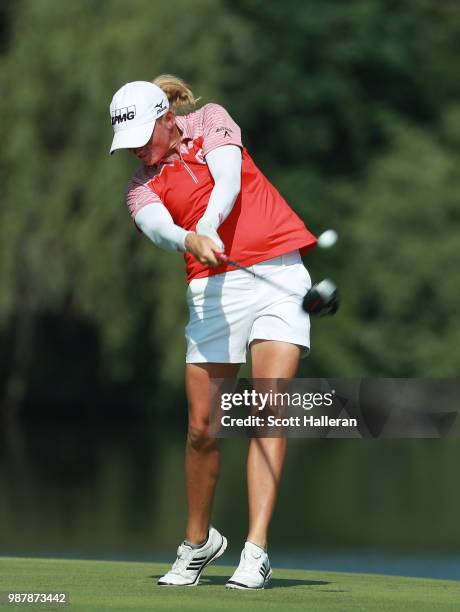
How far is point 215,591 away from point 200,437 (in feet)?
1.67

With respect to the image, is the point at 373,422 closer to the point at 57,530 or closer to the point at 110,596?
the point at 110,596

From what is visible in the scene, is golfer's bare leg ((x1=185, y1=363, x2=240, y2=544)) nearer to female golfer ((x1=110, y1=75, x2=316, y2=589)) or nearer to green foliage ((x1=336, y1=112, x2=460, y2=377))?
female golfer ((x1=110, y1=75, x2=316, y2=589))

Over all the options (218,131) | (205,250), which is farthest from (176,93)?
(205,250)

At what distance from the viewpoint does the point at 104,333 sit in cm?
1881

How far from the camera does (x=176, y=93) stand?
191 inches

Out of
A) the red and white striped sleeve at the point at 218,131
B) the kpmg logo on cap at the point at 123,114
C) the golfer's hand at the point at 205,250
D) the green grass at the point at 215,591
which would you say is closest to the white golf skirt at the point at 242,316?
the golfer's hand at the point at 205,250

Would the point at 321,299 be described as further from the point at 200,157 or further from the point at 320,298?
the point at 200,157

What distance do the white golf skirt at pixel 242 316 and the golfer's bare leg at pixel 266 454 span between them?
0.11 ft

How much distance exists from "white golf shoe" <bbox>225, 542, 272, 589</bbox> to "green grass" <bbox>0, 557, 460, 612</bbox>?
47 mm

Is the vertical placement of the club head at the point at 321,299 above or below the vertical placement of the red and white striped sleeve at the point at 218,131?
below

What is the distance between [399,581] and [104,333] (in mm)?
13896

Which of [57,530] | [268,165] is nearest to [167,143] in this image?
[57,530]

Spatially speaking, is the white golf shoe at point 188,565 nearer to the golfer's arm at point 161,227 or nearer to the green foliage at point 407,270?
the golfer's arm at point 161,227

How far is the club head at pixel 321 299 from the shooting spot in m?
4.50
